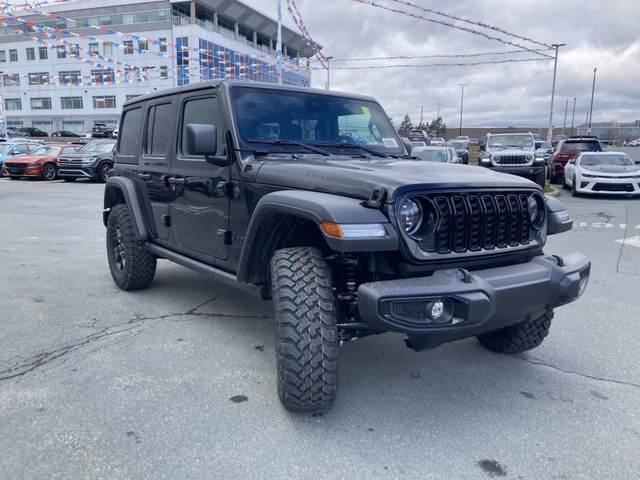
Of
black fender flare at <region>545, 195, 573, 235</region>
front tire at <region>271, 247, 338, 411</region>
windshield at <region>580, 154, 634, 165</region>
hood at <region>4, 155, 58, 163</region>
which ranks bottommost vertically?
front tire at <region>271, 247, 338, 411</region>

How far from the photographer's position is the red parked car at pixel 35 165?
1978 centimetres

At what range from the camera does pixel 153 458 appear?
253 cm

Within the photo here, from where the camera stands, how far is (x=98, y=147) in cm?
1955

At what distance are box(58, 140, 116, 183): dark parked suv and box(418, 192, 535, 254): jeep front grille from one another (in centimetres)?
1819

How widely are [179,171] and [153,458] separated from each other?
2414mm

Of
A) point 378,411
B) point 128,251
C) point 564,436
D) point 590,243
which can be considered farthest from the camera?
point 590,243

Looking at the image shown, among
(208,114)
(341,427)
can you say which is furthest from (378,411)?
(208,114)

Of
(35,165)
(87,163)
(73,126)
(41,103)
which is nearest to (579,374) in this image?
(87,163)

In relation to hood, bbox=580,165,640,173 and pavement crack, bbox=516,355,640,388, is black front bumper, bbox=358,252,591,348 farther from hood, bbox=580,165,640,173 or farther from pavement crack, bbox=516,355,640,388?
hood, bbox=580,165,640,173

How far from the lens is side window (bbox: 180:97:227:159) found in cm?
382

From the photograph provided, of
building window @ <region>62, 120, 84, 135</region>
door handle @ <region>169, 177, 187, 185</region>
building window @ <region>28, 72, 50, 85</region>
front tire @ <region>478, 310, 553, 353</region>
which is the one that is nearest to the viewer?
front tire @ <region>478, 310, 553, 353</region>

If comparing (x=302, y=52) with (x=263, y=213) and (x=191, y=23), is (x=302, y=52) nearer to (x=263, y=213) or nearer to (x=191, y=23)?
(x=191, y=23)

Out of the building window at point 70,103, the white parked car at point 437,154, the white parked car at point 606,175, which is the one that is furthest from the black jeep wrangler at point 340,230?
the building window at point 70,103

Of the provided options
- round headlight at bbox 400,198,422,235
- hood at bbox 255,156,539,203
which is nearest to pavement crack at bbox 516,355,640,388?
hood at bbox 255,156,539,203
